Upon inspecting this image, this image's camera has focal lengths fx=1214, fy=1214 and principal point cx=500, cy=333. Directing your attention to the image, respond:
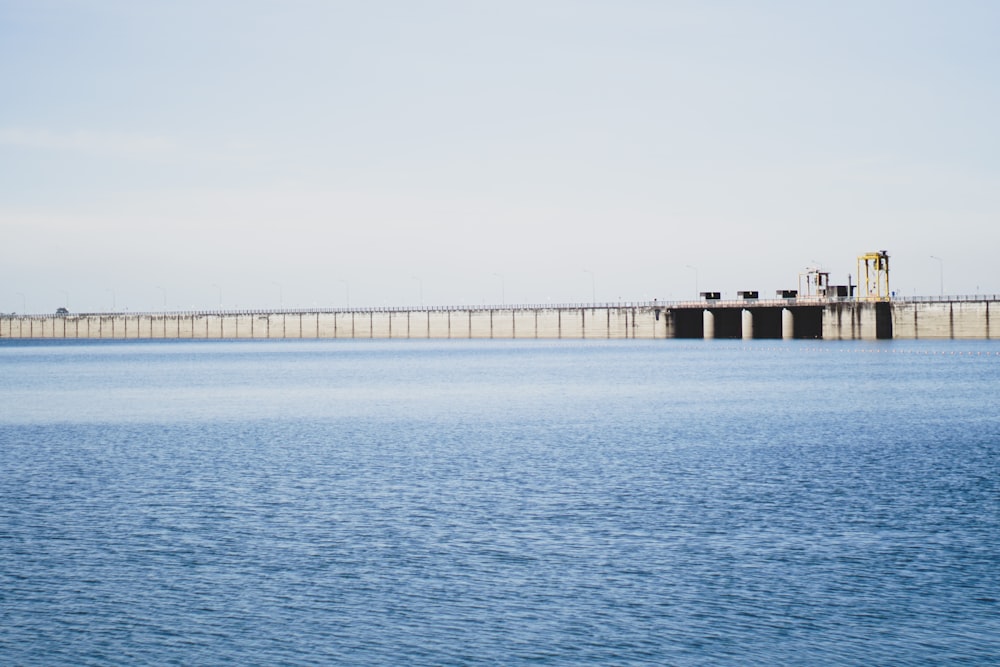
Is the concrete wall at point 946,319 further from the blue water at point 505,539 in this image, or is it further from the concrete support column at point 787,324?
the blue water at point 505,539

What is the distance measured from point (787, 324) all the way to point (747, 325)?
295 inches

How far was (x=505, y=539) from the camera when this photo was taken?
1043 inches

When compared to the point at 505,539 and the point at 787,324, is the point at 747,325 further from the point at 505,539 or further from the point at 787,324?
the point at 505,539

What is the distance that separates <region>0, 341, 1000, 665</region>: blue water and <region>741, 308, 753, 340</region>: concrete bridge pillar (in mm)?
108408

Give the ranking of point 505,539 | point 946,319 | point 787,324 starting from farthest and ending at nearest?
point 787,324
point 946,319
point 505,539

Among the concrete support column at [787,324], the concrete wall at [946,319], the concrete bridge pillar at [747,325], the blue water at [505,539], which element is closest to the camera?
the blue water at [505,539]

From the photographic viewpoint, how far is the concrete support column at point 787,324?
6393 inches

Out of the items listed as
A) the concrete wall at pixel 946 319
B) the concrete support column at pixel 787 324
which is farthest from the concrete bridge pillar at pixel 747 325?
the concrete wall at pixel 946 319

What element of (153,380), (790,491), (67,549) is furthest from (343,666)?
(153,380)

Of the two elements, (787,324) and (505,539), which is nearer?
(505,539)

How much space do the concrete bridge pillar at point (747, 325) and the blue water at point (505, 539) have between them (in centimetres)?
10841

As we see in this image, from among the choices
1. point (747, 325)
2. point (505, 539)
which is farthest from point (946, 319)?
point (505, 539)

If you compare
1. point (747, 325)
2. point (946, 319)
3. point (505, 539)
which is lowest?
point (505, 539)

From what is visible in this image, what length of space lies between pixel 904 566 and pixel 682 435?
26.4 m
